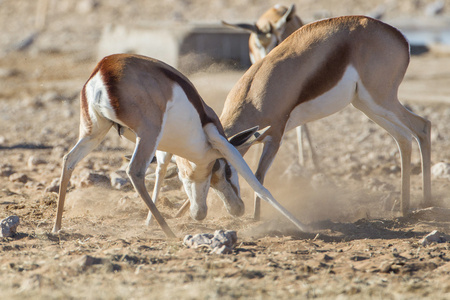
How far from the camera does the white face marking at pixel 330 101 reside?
262 inches

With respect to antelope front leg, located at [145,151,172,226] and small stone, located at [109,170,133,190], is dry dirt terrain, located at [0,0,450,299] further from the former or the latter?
antelope front leg, located at [145,151,172,226]

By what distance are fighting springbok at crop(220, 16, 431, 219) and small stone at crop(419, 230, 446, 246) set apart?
1349 millimetres

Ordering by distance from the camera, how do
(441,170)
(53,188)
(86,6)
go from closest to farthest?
(53,188) → (441,170) → (86,6)

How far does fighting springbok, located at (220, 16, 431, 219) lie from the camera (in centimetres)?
645

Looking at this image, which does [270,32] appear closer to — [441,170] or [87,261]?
[441,170]

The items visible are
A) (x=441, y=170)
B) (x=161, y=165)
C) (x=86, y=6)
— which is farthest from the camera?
(x=86, y=6)

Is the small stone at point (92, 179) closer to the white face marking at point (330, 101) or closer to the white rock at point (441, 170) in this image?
the white face marking at point (330, 101)

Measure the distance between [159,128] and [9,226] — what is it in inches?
60.9

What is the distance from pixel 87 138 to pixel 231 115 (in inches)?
61.3

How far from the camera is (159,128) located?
5.20 m

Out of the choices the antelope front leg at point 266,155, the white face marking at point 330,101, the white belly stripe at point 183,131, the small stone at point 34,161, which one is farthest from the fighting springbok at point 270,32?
the white belly stripe at point 183,131

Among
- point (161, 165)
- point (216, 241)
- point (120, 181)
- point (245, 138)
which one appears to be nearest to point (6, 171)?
point (120, 181)

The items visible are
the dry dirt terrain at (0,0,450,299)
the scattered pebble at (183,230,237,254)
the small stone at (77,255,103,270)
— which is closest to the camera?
the dry dirt terrain at (0,0,450,299)

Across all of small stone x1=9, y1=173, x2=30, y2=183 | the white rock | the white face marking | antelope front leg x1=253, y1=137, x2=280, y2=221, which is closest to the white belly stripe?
antelope front leg x1=253, y1=137, x2=280, y2=221
